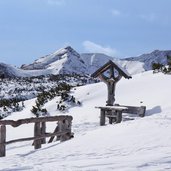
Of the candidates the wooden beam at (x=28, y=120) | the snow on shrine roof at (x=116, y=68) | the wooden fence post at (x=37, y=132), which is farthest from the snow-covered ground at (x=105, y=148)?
the snow on shrine roof at (x=116, y=68)

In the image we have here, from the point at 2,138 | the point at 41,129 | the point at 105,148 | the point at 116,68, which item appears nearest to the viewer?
the point at 105,148

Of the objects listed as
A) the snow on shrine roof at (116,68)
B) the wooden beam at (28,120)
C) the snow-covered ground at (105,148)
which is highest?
the snow on shrine roof at (116,68)

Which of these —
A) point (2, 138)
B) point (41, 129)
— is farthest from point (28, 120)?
point (41, 129)

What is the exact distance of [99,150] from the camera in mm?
11281

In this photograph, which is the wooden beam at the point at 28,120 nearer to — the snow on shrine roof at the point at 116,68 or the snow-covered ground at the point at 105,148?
the snow-covered ground at the point at 105,148

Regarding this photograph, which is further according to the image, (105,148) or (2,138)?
(2,138)

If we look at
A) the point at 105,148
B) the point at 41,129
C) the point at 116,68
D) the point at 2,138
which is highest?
the point at 116,68

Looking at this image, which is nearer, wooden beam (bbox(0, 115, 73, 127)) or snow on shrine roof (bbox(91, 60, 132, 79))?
wooden beam (bbox(0, 115, 73, 127))

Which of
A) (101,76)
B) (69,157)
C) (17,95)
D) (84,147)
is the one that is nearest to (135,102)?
(101,76)

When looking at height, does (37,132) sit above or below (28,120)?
below

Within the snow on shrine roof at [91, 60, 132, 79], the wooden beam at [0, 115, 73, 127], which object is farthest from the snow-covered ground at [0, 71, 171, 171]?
the snow on shrine roof at [91, 60, 132, 79]

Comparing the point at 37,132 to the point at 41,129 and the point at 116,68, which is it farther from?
the point at 116,68

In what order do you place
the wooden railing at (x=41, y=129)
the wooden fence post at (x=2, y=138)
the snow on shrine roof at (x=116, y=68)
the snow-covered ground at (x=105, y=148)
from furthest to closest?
the snow on shrine roof at (x=116, y=68) → the wooden railing at (x=41, y=129) → the wooden fence post at (x=2, y=138) → the snow-covered ground at (x=105, y=148)

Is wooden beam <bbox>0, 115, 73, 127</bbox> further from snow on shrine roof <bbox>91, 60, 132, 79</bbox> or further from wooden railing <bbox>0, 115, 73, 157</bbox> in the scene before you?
snow on shrine roof <bbox>91, 60, 132, 79</bbox>
